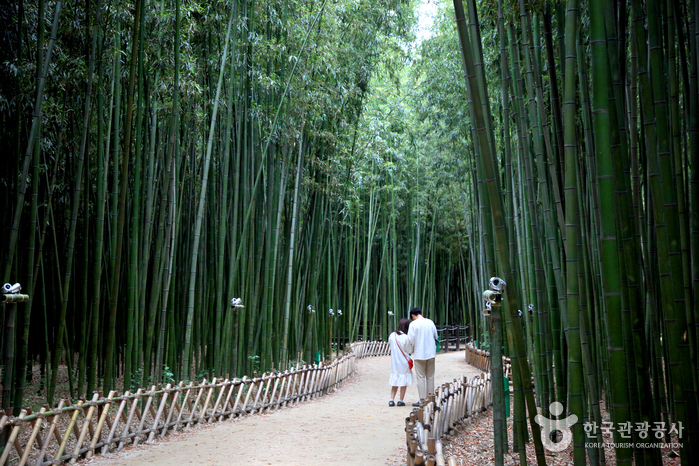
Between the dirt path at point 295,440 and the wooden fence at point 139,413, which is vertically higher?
the wooden fence at point 139,413

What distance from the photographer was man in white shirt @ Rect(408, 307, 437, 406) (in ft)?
17.6

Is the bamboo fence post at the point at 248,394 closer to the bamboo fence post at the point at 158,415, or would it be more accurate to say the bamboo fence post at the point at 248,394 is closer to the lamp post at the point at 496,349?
the bamboo fence post at the point at 158,415

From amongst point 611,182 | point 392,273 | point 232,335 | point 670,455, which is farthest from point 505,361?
point 392,273

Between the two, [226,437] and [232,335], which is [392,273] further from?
[226,437]

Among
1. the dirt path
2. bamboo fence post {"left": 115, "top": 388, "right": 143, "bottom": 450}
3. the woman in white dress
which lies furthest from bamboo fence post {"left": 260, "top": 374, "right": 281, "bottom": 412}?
bamboo fence post {"left": 115, "top": 388, "right": 143, "bottom": 450}

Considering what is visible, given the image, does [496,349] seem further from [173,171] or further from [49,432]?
[173,171]

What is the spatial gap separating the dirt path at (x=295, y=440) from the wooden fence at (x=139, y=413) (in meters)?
0.12

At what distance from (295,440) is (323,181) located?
4.66 meters

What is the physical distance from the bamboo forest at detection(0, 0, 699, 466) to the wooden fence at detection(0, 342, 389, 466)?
33 centimetres

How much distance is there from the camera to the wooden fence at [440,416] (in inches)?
98.7

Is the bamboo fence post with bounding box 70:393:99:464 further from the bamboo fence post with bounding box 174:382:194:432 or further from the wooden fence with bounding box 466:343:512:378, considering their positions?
the wooden fence with bounding box 466:343:512:378

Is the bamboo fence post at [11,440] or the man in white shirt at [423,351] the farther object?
the man in white shirt at [423,351]

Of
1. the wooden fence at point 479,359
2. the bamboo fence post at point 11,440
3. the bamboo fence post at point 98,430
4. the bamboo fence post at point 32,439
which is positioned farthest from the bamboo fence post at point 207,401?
the wooden fence at point 479,359

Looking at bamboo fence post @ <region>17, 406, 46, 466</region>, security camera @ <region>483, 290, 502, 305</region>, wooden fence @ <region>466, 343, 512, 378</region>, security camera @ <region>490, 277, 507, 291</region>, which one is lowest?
wooden fence @ <region>466, 343, 512, 378</region>
